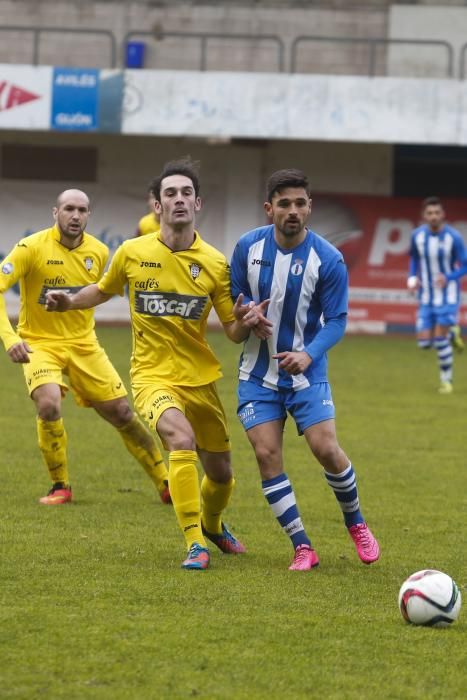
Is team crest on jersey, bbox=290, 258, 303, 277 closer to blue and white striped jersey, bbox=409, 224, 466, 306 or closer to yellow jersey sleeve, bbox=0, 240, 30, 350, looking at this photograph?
yellow jersey sleeve, bbox=0, 240, 30, 350

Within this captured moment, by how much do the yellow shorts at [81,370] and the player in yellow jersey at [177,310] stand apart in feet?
6.14

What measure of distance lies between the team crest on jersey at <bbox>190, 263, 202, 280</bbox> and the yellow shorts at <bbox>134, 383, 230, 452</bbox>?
612mm

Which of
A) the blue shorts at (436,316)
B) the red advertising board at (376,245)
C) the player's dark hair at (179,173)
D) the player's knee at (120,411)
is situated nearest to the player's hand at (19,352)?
the player's dark hair at (179,173)

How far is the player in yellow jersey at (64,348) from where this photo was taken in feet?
30.3

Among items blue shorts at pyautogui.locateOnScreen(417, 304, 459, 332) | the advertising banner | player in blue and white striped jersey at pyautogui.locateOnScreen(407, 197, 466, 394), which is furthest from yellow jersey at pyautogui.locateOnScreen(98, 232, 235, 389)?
the advertising banner

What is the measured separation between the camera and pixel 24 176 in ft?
91.1

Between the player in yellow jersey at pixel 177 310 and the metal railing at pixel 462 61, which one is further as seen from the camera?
the metal railing at pixel 462 61

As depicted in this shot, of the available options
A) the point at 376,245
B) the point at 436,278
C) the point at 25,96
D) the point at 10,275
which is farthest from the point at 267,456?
the point at 376,245

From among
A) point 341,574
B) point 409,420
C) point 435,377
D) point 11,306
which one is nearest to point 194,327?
point 341,574

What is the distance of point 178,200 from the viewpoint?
23.6ft

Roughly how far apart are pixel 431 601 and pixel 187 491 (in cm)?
168

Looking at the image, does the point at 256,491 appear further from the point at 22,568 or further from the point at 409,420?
the point at 409,420

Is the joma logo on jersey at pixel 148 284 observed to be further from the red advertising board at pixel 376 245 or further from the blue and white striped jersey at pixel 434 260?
the red advertising board at pixel 376 245

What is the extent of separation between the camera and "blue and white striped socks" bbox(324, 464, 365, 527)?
7.26 metres
